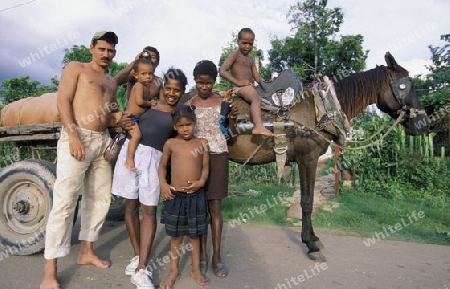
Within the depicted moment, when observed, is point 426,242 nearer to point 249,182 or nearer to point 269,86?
point 269,86

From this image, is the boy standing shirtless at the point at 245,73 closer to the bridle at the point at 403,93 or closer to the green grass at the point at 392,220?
the bridle at the point at 403,93

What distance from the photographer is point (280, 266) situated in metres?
3.62

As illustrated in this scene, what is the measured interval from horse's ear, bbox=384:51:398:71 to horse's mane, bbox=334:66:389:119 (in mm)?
71

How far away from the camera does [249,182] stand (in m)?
9.94

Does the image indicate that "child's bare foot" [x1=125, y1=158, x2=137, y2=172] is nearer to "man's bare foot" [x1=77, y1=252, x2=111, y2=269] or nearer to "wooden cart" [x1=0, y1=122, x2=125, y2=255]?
"wooden cart" [x1=0, y1=122, x2=125, y2=255]

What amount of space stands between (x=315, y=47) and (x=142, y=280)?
23.1 m

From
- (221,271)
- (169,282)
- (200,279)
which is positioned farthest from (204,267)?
(169,282)

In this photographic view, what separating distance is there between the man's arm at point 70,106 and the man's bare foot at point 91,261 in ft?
3.97

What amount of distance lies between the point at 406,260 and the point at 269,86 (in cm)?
266

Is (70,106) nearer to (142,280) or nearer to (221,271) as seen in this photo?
(142,280)

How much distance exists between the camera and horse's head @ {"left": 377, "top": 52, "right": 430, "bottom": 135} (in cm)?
424

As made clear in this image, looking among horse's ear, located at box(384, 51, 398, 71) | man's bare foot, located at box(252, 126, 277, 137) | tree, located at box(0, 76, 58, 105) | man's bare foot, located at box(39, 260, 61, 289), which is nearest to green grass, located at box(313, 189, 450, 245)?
horse's ear, located at box(384, 51, 398, 71)

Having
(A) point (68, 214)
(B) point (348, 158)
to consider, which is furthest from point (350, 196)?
(A) point (68, 214)

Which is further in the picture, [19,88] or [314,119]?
[19,88]
